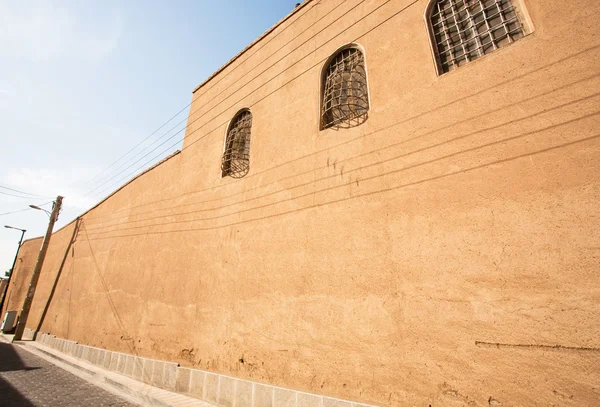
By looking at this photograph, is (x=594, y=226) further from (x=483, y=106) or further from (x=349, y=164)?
(x=349, y=164)

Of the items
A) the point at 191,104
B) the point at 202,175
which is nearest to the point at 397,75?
the point at 202,175

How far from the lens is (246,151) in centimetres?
551

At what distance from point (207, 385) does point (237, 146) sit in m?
4.37

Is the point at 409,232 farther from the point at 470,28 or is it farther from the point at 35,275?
the point at 35,275

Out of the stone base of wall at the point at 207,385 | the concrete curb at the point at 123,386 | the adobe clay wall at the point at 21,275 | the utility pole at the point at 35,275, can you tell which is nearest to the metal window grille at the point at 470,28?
the stone base of wall at the point at 207,385

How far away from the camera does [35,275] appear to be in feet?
38.3

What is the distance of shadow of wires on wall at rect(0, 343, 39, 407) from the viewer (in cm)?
433

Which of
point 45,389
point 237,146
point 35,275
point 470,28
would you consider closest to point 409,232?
point 470,28

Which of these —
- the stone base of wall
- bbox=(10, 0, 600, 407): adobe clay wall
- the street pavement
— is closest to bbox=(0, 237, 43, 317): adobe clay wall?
the street pavement

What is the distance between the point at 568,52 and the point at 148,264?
7816mm

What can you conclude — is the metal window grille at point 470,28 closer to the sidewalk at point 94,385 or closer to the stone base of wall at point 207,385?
the stone base of wall at point 207,385

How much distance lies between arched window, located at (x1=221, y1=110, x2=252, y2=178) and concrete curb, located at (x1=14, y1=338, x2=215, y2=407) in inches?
150

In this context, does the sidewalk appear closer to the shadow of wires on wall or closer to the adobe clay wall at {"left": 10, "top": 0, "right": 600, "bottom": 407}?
the shadow of wires on wall

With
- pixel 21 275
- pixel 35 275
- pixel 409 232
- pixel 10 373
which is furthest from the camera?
pixel 21 275
